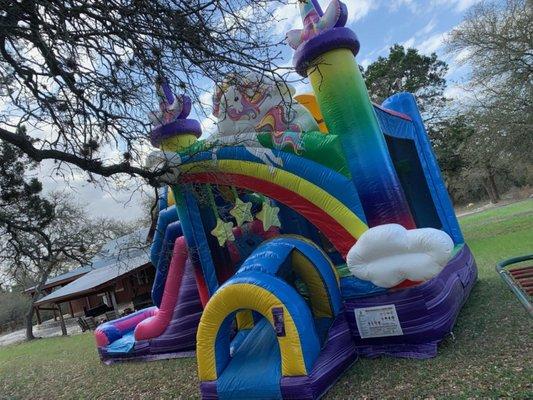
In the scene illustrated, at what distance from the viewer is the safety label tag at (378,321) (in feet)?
Result: 16.2

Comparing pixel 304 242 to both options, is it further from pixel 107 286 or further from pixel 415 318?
pixel 107 286

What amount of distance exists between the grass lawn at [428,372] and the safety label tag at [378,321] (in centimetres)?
31

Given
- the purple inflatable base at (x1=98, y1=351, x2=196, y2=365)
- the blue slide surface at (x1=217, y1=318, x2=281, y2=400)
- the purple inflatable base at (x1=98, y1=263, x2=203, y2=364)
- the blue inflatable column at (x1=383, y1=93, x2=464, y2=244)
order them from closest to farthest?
the blue slide surface at (x1=217, y1=318, x2=281, y2=400) → the purple inflatable base at (x1=98, y1=263, x2=203, y2=364) → the purple inflatable base at (x1=98, y1=351, x2=196, y2=365) → the blue inflatable column at (x1=383, y1=93, x2=464, y2=244)

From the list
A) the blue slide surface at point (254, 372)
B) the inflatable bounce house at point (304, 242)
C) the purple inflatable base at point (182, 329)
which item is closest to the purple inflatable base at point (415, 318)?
the inflatable bounce house at point (304, 242)

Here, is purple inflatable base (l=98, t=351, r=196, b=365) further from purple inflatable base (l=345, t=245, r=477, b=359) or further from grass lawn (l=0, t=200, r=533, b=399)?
purple inflatable base (l=345, t=245, r=477, b=359)

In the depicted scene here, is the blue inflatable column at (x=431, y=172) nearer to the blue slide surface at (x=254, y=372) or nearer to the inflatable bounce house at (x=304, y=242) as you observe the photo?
the inflatable bounce house at (x=304, y=242)

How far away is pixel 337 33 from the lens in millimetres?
5566

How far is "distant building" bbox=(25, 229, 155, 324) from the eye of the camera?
17.9 meters

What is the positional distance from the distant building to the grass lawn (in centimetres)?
594

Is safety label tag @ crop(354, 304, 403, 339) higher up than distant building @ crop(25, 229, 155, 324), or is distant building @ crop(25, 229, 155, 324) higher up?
distant building @ crop(25, 229, 155, 324)

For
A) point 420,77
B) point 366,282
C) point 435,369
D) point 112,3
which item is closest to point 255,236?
point 366,282

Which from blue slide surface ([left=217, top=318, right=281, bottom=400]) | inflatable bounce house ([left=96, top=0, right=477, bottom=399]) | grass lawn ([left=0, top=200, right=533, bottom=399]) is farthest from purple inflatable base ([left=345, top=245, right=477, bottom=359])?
blue slide surface ([left=217, top=318, right=281, bottom=400])

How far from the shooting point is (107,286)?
17984 millimetres

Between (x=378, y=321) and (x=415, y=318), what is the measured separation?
0.42m
